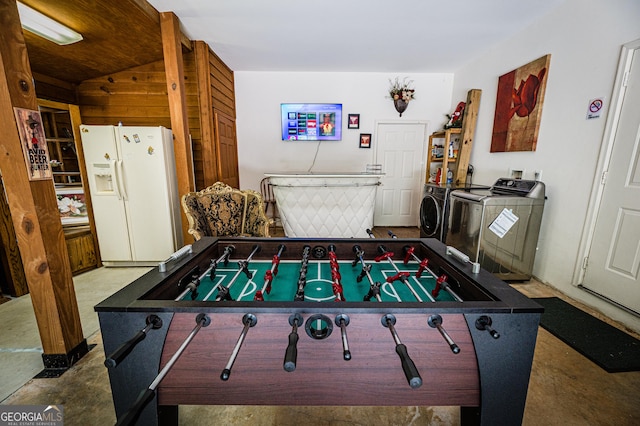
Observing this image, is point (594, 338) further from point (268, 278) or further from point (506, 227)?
point (268, 278)

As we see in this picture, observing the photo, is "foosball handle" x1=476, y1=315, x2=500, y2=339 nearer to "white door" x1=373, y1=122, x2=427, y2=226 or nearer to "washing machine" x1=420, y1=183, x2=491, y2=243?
"washing machine" x1=420, y1=183, x2=491, y2=243

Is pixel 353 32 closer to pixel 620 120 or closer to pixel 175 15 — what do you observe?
pixel 175 15

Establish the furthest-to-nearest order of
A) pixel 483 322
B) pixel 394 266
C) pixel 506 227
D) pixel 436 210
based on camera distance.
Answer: pixel 436 210 → pixel 506 227 → pixel 394 266 → pixel 483 322

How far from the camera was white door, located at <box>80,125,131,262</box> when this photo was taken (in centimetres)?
276

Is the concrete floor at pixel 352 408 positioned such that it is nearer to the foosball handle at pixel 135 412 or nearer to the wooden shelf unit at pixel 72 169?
the foosball handle at pixel 135 412

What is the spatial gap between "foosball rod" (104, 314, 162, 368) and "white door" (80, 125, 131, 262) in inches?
109

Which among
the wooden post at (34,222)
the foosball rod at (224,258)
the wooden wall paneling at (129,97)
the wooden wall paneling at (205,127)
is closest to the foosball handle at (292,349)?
the foosball rod at (224,258)

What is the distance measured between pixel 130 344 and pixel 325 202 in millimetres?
2597

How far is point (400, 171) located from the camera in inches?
184

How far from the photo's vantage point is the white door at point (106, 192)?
9.05 ft

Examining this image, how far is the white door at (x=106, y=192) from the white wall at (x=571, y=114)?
4.55 meters

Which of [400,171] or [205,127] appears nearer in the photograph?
[205,127]
